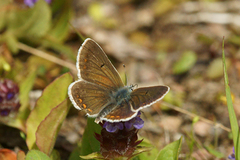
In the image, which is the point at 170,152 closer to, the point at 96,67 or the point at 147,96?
the point at 147,96

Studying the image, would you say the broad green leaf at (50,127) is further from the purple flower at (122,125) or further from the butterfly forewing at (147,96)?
the butterfly forewing at (147,96)

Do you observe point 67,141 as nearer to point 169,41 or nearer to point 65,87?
point 65,87

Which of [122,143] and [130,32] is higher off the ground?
[130,32]

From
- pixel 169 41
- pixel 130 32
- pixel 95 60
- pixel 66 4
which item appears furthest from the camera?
pixel 130 32

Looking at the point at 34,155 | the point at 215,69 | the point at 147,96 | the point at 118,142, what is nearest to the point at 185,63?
the point at 215,69

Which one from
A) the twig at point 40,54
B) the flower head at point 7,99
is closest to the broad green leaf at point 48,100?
the flower head at point 7,99

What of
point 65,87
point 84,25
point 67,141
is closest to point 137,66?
point 84,25
